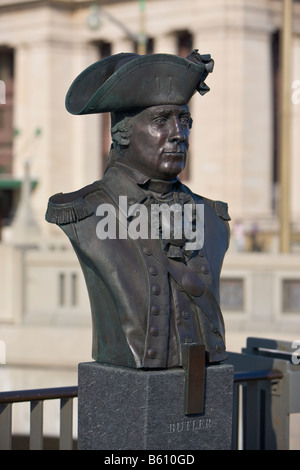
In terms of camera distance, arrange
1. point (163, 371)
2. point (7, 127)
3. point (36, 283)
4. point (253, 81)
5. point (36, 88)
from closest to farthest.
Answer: point (163, 371) < point (36, 283) < point (253, 81) < point (36, 88) < point (7, 127)

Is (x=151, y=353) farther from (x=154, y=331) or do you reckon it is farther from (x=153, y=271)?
(x=153, y=271)

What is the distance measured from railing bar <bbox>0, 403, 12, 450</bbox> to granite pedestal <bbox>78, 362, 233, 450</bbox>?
54 cm

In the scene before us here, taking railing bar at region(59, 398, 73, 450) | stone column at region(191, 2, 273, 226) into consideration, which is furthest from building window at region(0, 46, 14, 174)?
railing bar at region(59, 398, 73, 450)

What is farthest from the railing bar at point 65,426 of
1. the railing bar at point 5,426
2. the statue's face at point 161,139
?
the statue's face at point 161,139

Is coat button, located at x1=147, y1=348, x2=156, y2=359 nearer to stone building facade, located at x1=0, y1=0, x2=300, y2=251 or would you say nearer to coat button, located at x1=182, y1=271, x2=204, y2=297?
coat button, located at x1=182, y1=271, x2=204, y2=297

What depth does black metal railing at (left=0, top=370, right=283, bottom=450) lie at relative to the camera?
16.7ft

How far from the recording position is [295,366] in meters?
5.88

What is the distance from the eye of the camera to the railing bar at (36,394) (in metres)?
4.96

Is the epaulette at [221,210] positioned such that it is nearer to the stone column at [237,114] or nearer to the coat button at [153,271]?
the coat button at [153,271]

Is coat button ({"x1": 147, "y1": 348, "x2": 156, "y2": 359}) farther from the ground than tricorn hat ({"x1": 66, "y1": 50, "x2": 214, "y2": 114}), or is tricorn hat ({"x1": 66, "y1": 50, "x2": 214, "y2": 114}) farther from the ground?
tricorn hat ({"x1": 66, "y1": 50, "x2": 214, "y2": 114})

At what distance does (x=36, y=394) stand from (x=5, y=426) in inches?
10.0
